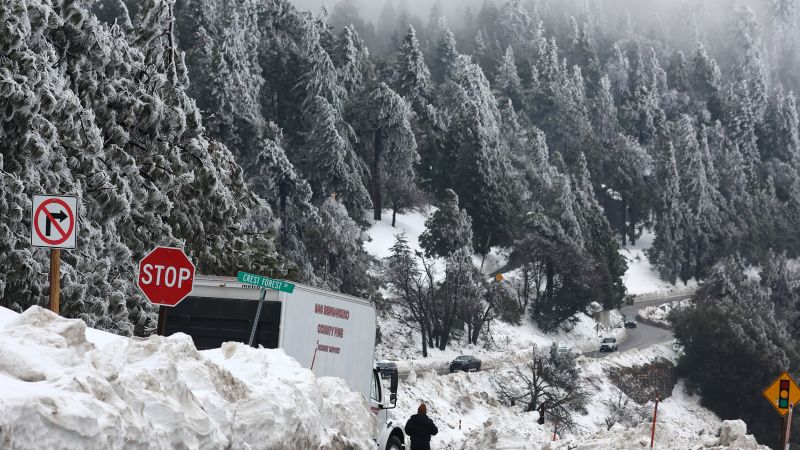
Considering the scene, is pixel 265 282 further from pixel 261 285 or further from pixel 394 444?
pixel 394 444

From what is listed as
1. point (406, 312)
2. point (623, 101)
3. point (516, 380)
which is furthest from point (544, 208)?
point (623, 101)

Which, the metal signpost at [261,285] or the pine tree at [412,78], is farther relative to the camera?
the pine tree at [412,78]

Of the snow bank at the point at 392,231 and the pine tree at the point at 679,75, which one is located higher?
the pine tree at the point at 679,75

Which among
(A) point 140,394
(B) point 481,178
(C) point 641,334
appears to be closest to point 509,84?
(B) point 481,178

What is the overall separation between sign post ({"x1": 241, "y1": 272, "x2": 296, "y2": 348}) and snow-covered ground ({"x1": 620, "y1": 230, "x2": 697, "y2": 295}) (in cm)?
9739

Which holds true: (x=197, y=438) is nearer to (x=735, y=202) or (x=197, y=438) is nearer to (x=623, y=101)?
(x=735, y=202)

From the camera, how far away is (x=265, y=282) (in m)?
15.6

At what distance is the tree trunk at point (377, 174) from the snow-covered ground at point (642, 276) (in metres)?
27.1

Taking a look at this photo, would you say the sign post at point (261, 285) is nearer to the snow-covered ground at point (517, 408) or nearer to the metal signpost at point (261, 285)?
the metal signpost at point (261, 285)

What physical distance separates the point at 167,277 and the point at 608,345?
7217 centimetres

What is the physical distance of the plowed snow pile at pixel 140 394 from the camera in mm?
8953

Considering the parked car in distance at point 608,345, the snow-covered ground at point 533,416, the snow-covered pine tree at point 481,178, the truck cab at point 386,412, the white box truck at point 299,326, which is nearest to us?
the white box truck at point 299,326

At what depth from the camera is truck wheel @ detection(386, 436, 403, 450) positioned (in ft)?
59.3

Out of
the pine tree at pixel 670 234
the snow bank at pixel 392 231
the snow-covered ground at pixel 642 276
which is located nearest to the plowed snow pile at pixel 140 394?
the snow bank at pixel 392 231
